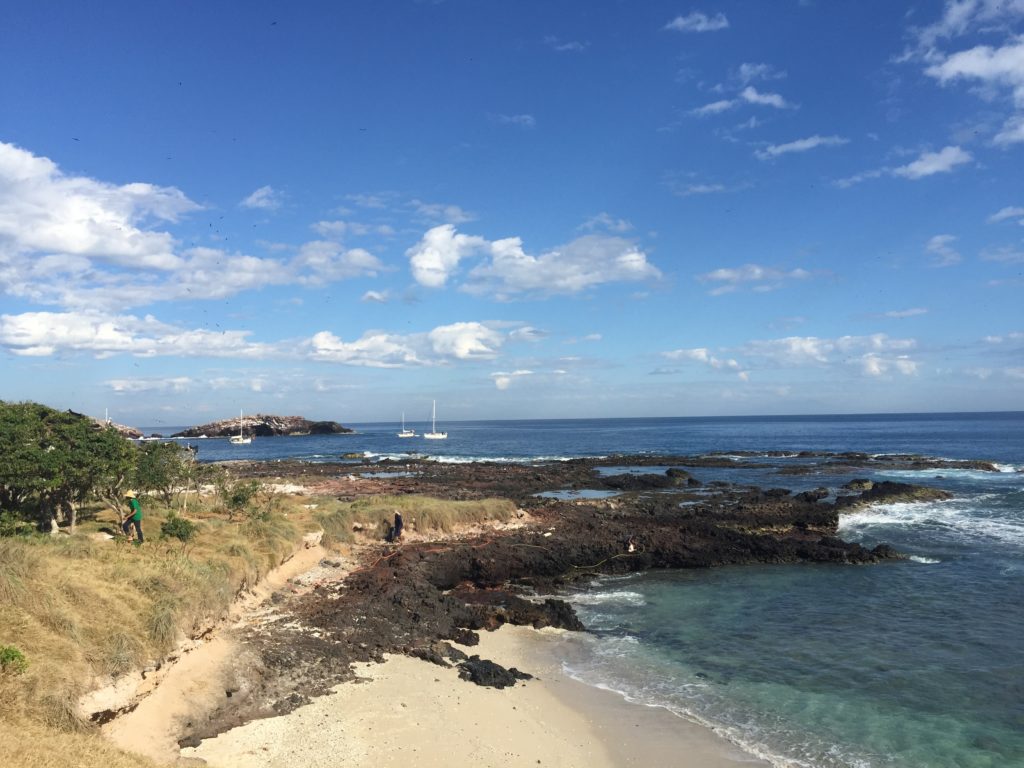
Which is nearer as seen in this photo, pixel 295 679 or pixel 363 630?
pixel 295 679

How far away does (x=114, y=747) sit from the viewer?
8.26 meters

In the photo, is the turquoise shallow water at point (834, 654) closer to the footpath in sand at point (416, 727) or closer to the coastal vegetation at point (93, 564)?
the footpath in sand at point (416, 727)

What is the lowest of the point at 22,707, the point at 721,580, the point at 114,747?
the point at 721,580

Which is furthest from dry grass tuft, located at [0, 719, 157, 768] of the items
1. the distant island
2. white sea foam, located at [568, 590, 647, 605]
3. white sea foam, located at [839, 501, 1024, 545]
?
the distant island

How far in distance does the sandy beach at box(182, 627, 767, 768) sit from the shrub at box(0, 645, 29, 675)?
104 inches

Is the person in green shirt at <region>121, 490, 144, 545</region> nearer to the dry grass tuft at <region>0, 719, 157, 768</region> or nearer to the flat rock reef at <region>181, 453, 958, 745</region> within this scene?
the flat rock reef at <region>181, 453, 958, 745</region>

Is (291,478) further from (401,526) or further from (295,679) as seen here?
(295,679)

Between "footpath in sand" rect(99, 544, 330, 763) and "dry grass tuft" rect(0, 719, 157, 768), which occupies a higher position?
"dry grass tuft" rect(0, 719, 157, 768)

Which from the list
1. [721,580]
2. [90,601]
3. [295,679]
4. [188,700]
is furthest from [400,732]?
[721,580]

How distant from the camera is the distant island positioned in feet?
545

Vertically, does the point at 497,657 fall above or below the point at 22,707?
below

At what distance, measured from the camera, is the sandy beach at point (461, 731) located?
383 inches

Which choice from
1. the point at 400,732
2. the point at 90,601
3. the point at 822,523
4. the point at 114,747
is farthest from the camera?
the point at 822,523

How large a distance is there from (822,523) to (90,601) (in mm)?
30420
